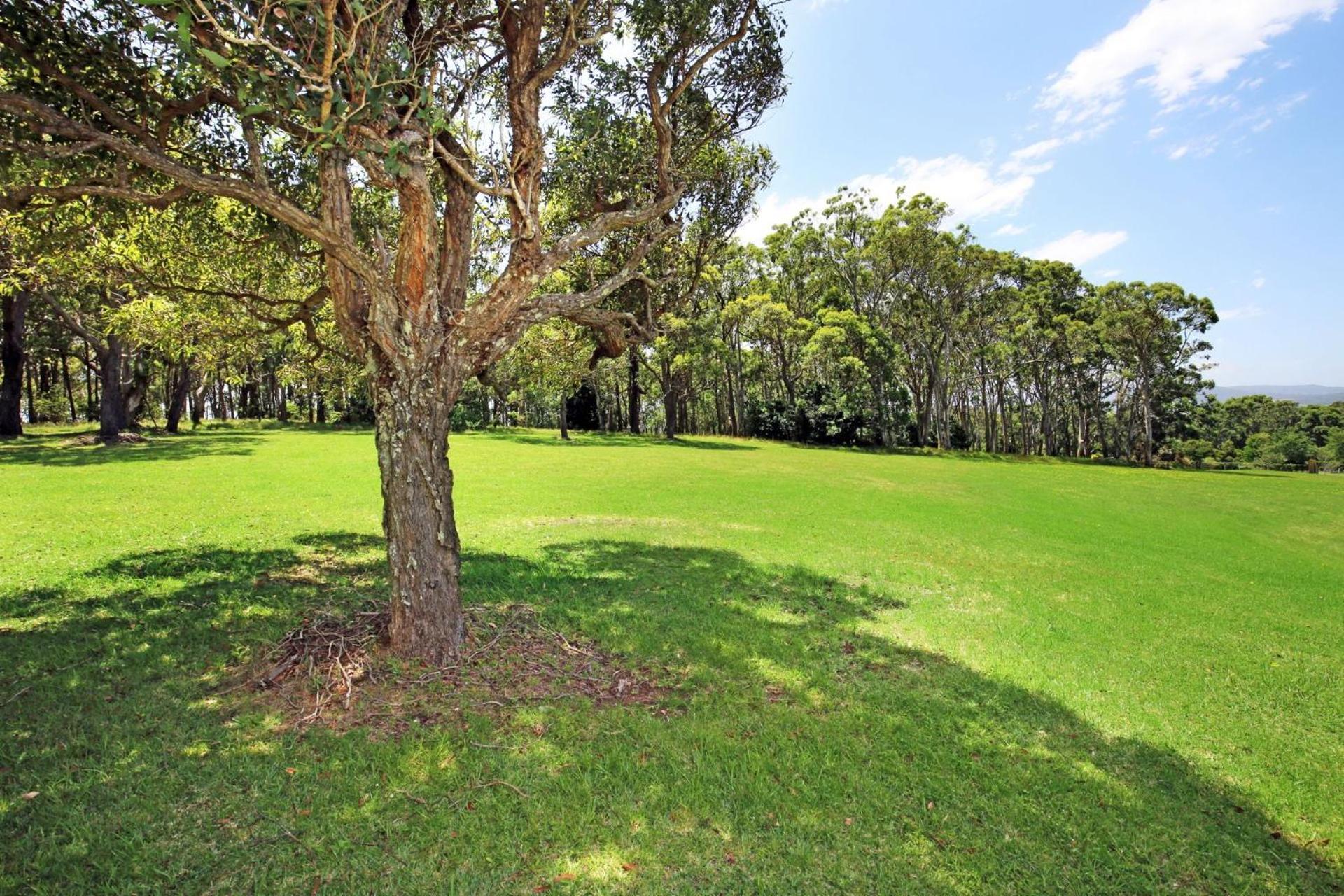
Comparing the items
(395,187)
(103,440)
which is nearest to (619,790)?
(395,187)

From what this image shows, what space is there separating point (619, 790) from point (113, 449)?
30.8 m

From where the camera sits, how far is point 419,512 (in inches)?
232

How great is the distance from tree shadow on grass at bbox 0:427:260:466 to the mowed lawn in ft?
33.2

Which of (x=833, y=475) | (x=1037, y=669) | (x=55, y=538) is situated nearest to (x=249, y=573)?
(x=55, y=538)

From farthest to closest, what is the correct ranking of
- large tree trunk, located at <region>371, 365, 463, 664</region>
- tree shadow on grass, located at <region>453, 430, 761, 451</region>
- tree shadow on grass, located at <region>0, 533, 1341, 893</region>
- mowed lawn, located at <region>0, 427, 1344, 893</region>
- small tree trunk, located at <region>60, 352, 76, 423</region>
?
small tree trunk, located at <region>60, 352, 76, 423</region>, tree shadow on grass, located at <region>453, 430, 761, 451</region>, large tree trunk, located at <region>371, 365, 463, 664</region>, mowed lawn, located at <region>0, 427, 1344, 893</region>, tree shadow on grass, located at <region>0, 533, 1341, 893</region>

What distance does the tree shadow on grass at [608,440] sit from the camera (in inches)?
1618

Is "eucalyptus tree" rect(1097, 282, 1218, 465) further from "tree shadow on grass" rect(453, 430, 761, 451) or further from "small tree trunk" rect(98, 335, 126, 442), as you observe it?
"small tree trunk" rect(98, 335, 126, 442)

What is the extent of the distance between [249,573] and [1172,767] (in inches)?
454

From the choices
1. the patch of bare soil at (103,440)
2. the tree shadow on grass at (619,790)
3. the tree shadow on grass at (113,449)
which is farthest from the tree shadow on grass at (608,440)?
the tree shadow on grass at (619,790)

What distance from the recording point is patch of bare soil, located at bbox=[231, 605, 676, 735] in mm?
5344

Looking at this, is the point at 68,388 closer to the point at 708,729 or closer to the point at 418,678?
the point at 418,678

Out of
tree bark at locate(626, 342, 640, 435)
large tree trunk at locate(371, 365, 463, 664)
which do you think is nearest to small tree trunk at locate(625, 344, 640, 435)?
tree bark at locate(626, 342, 640, 435)

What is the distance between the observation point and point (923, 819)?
439cm

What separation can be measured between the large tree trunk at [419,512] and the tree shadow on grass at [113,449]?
21492 millimetres
